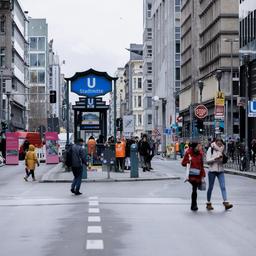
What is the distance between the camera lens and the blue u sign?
43219mm

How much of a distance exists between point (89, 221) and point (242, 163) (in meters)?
30.6

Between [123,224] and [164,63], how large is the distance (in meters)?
120

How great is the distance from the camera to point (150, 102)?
168500 mm

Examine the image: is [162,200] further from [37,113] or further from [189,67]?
[37,113]

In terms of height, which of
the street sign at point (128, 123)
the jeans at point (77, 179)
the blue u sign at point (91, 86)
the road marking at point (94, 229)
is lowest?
the road marking at point (94, 229)

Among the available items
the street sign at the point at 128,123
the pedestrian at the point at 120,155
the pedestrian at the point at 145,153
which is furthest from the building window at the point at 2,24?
the pedestrian at the point at 120,155

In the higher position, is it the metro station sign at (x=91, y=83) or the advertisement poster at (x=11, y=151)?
the metro station sign at (x=91, y=83)

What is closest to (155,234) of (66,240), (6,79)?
(66,240)

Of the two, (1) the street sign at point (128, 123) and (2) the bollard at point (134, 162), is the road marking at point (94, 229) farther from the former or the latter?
Answer: (1) the street sign at point (128, 123)

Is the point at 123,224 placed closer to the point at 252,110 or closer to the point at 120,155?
the point at 120,155

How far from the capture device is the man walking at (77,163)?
26.8m

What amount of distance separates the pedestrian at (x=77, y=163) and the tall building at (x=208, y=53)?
43.5m

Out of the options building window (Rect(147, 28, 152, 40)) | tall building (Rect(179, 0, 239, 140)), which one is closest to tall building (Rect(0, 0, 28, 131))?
tall building (Rect(179, 0, 239, 140))

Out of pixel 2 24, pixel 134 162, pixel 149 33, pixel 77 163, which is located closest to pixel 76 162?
pixel 77 163
